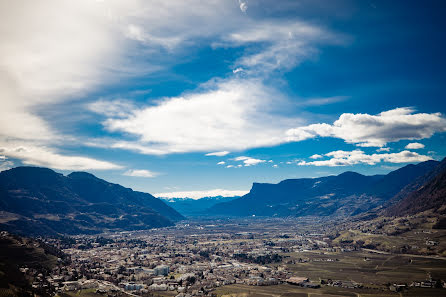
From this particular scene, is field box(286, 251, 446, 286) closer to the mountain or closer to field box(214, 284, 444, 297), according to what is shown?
field box(214, 284, 444, 297)

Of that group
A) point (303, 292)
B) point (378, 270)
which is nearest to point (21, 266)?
point (303, 292)

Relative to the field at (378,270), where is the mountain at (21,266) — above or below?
above

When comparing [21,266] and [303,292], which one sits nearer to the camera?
[303,292]

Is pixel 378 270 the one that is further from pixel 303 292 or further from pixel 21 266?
pixel 21 266

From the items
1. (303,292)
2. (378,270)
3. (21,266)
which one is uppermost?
(21,266)

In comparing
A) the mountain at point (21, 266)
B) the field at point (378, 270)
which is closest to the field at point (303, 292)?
the field at point (378, 270)

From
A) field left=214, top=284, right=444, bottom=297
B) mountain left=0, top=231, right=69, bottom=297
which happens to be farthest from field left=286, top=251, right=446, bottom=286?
mountain left=0, top=231, right=69, bottom=297

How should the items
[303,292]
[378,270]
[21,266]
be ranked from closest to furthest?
[303,292]
[21,266]
[378,270]

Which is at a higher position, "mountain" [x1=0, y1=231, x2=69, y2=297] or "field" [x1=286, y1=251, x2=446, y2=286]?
"mountain" [x1=0, y1=231, x2=69, y2=297]

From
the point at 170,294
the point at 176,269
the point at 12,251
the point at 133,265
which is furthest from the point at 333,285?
the point at 12,251

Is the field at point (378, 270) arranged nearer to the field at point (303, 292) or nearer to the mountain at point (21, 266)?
the field at point (303, 292)

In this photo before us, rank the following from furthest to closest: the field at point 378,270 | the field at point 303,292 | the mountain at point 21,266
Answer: the field at point 378,270 < the field at point 303,292 < the mountain at point 21,266

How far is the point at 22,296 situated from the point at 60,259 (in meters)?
95.9

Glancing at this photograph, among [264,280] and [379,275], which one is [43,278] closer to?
[264,280]
